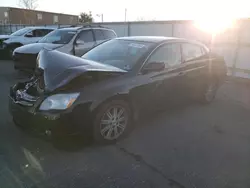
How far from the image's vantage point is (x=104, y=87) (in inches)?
123

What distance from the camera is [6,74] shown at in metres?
8.09

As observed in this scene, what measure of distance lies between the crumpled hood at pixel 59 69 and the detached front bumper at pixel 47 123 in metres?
0.35

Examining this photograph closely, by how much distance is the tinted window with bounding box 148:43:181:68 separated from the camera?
3.88 metres

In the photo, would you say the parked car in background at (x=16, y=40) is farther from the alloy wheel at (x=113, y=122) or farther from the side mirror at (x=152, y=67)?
the alloy wheel at (x=113, y=122)

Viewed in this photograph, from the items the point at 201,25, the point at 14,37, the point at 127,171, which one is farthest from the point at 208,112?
the point at 14,37

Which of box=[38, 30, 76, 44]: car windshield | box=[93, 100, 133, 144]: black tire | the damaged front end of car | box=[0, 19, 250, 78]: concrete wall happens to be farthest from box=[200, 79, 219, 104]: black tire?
box=[38, 30, 76, 44]: car windshield

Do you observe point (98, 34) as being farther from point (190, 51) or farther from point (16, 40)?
point (16, 40)

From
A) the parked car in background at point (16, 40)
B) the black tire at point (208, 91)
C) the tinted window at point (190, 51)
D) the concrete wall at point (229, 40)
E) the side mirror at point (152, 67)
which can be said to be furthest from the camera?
the parked car in background at point (16, 40)

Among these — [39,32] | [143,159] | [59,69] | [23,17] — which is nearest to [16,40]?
[39,32]

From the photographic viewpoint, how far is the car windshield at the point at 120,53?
147 inches

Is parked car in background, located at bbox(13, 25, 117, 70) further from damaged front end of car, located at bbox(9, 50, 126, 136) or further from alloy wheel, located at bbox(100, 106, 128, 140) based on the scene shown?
alloy wheel, located at bbox(100, 106, 128, 140)

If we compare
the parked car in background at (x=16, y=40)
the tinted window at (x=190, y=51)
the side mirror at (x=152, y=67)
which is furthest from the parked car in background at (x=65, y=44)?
the side mirror at (x=152, y=67)

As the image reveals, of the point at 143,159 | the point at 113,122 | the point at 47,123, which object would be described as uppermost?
the point at 47,123

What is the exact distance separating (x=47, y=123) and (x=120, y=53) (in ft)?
6.08
